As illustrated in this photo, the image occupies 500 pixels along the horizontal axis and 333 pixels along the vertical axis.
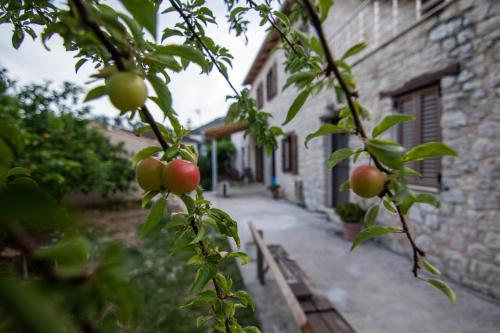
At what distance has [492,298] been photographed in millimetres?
2793

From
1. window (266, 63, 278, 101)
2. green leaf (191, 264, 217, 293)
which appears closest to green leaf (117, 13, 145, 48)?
green leaf (191, 264, 217, 293)

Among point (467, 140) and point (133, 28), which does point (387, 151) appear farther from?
point (467, 140)

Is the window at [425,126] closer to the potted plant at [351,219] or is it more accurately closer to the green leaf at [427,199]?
the potted plant at [351,219]

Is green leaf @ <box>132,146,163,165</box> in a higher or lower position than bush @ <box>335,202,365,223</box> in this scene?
higher

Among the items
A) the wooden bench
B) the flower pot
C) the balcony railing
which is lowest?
the flower pot

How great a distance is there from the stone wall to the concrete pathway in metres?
0.38

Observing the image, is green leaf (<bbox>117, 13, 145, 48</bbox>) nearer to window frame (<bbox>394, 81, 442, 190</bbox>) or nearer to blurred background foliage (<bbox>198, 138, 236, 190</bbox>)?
window frame (<bbox>394, 81, 442, 190</bbox>)

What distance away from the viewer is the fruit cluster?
0.53m

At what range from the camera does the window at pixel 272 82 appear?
920 cm

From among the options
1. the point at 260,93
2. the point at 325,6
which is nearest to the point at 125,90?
the point at 325,6

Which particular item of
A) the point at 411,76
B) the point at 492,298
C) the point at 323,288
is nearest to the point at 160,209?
the point at 323,288

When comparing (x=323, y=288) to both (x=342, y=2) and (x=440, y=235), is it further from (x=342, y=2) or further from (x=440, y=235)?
(x=342, y=2)

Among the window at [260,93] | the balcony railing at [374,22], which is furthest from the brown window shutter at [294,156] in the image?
the window at [260,93]

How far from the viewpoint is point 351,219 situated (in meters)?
4.69
